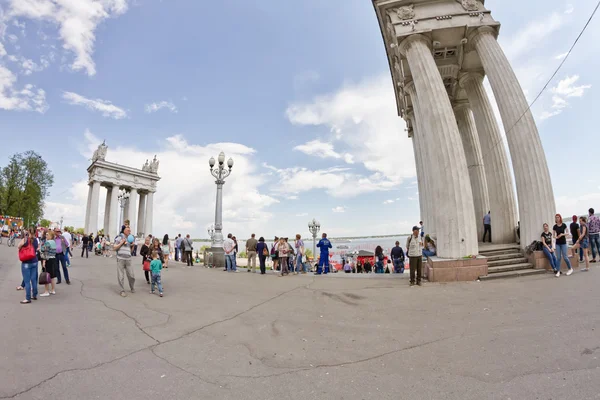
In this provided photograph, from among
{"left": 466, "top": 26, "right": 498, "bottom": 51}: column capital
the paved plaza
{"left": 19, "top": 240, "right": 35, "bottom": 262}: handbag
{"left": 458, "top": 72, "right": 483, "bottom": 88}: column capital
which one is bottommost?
the paved plaza

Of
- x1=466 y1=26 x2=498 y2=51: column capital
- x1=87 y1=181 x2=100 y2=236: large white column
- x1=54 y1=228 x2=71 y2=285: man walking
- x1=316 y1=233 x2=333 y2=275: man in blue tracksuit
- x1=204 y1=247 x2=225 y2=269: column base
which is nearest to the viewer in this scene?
x1=54 y1=228 x2=71 y2=285: man walking

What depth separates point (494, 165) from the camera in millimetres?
13656

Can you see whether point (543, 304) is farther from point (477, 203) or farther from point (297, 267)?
point (477, 203)

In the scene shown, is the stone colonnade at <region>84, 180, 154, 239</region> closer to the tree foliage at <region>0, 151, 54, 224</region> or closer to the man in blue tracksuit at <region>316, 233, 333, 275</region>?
the tree foliage at <region>0, 151, 54, 224</region>

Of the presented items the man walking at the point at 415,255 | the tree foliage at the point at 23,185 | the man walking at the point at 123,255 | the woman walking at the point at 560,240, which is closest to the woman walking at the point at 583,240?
the woman walking at the point at 560,240

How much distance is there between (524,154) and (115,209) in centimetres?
4907

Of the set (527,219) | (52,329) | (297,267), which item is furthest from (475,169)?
(52,329)

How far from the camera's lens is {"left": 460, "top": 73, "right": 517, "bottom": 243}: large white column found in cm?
1271

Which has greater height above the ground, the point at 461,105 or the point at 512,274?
the point at 461,105

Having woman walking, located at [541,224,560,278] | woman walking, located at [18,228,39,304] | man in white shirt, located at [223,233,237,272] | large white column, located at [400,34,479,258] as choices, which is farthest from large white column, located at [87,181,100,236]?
woman walking, located at [541,224,560,278]

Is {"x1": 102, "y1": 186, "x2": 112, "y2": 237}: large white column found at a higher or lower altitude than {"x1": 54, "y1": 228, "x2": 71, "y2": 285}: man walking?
higher

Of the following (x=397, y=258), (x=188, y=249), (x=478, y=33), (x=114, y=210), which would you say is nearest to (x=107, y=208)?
(x=114, y=210)

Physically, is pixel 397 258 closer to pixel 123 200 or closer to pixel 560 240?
pixel 560 240

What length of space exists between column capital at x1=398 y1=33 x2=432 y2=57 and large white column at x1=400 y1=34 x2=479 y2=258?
5.36 ft
